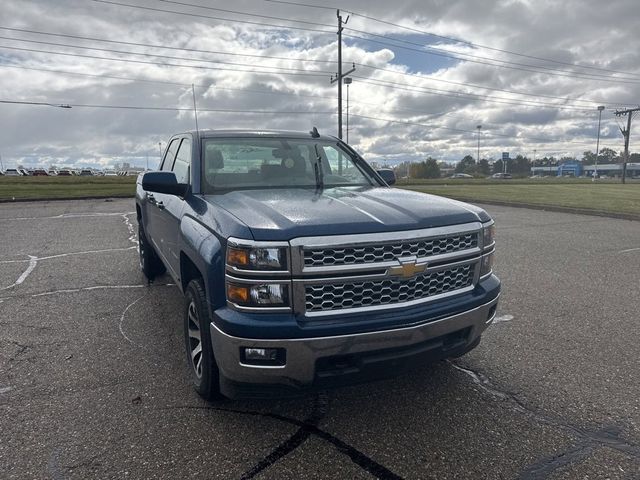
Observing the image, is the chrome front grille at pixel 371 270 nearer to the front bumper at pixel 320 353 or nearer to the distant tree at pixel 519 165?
the front bumper at pixel 320 353

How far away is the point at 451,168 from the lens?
4171 inches

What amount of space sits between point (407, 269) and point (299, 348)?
0.74m

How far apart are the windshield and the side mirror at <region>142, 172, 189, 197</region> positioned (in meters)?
0.19

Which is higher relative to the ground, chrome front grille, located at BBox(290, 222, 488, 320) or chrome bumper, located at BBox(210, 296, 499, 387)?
chrome front grille, located at BBox(290, 222, 488, 320)

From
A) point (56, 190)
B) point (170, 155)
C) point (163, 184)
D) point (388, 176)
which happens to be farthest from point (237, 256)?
point (56, 190)

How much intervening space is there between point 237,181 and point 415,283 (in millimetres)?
1750

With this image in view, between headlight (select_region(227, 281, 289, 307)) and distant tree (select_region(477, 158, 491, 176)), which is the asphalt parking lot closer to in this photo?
headlight (select_region(227, 281, 289, 307))

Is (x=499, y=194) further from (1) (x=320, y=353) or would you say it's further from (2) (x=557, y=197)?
(1) (x=320, y=353)

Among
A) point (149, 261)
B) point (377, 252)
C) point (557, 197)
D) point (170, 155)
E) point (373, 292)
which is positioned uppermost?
point (170, 155)

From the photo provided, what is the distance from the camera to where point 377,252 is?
250 centimetres

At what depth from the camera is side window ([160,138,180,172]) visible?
486cm

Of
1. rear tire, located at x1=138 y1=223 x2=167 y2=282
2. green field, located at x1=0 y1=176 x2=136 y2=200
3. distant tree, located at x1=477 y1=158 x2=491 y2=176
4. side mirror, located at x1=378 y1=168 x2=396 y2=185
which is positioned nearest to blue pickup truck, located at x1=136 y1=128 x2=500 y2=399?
side mirror, located at x1=378 y1=168 x2=396 y2=185

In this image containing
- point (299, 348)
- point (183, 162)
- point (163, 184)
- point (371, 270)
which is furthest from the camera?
point (183, 162)

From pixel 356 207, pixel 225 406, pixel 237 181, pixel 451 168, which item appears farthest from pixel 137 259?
pixel 451 168
